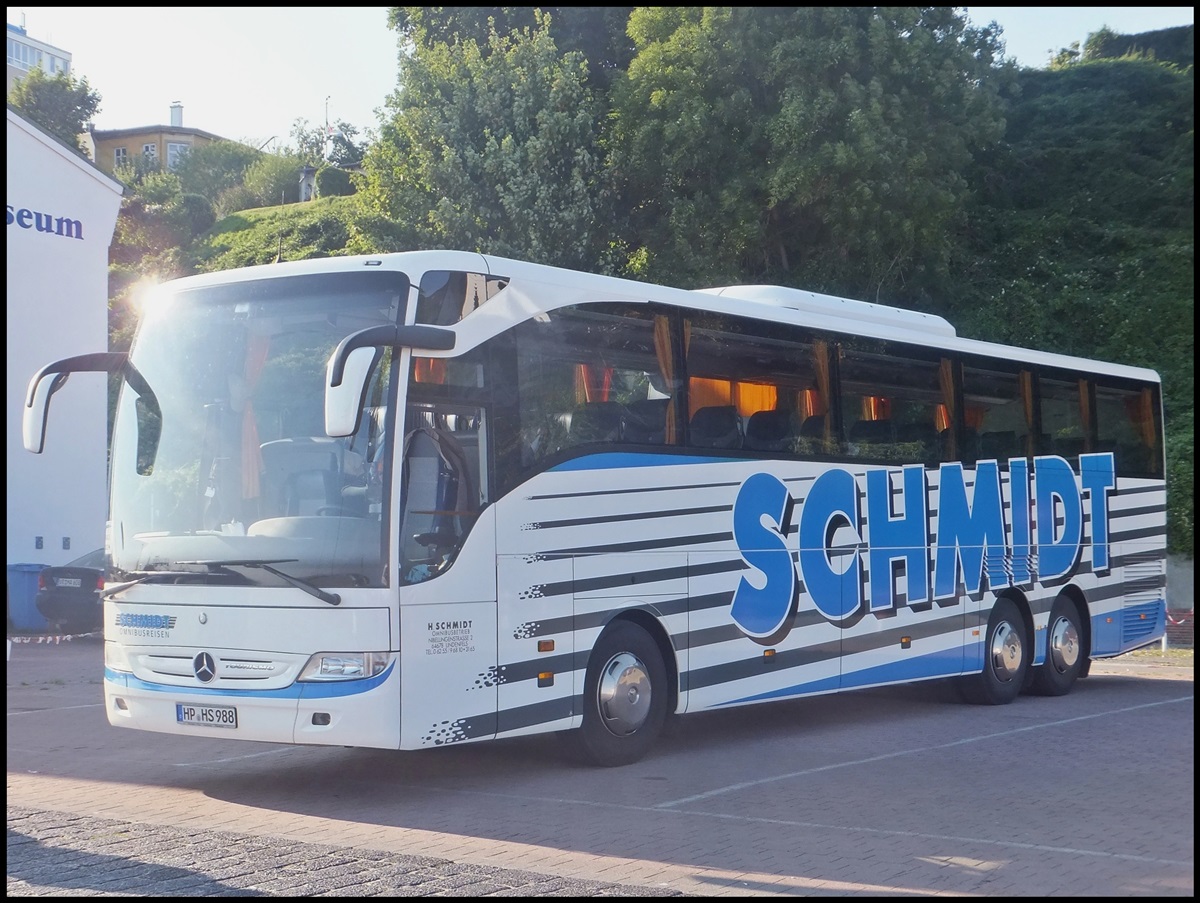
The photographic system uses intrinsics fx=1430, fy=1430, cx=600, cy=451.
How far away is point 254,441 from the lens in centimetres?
916

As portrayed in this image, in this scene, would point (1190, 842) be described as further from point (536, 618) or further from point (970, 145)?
point (970, 145)

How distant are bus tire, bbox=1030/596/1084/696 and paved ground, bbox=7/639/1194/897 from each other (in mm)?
2144

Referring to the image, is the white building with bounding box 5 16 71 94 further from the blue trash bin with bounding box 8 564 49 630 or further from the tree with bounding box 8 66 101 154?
the blue trash bin with bounding box 8 564 49 630

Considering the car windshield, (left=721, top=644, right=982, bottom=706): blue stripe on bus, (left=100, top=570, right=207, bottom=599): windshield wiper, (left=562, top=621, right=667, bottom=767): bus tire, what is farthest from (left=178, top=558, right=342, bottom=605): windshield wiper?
the car windshield

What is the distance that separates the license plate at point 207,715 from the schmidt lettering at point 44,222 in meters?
18.1

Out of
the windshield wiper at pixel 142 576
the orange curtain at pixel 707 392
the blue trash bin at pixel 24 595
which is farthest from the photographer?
the blue trash bin at pixel 24 595

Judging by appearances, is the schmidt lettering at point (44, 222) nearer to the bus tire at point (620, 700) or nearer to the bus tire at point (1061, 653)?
the bus tire at point (620, 700)

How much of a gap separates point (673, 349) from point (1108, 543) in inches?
315

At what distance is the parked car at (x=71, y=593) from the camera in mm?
22344

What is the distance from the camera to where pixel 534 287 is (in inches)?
396

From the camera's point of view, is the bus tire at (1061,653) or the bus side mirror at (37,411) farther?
the bus tire at (1061,653)

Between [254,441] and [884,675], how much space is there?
676 cm

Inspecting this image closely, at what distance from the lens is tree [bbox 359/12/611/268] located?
29953mm

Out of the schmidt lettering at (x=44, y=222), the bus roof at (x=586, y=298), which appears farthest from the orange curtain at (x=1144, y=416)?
the schmidt lettering at (x=44, y=222)
